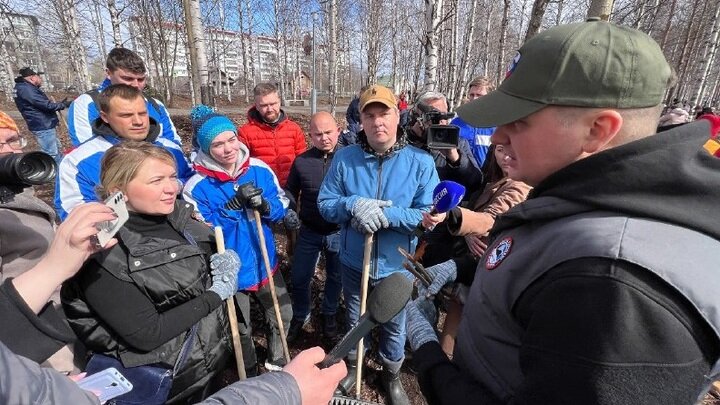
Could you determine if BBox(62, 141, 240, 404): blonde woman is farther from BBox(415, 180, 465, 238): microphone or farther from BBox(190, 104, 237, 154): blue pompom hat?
BBox(415, 180, 465, 238): microphone

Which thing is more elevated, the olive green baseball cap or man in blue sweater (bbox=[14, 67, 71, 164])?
the olive green baseball cap

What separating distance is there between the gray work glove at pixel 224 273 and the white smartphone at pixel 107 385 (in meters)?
Answer: 0.84

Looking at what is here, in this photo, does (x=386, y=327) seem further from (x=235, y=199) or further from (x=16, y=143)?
(x=16, y=143)

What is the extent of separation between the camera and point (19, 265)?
5.58 ft

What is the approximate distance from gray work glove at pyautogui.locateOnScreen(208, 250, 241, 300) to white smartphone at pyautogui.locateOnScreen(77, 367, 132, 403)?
843mm

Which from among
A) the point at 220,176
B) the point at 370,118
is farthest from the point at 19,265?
the point at 370,118

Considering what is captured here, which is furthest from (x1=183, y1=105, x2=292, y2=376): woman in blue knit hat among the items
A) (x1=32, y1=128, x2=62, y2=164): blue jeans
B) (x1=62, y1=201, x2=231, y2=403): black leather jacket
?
(x1=32, y1=128, x2=62, y2=164): blue jeans

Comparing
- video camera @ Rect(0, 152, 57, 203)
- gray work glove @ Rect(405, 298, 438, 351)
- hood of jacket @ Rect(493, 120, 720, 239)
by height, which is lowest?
gray work glove @ Rect(405, 298, 438, 351)

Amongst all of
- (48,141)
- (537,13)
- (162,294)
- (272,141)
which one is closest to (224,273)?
(162,294)

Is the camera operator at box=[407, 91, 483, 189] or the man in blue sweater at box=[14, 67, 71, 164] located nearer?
the camera operator at box=[407, 91, 483, 189]

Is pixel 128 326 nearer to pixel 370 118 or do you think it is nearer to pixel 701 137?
pixel 370 118

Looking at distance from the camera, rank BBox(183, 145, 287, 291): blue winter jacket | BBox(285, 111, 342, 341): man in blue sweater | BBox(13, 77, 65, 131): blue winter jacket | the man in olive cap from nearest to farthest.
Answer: the man in olive cap
BBox(183, 145, 287, 291): blue winter jacket
BBox(285, 111, 342, 341): man in blue sweater
BBox(13, 77, 65, 131): blue winter jacket

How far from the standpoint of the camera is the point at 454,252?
9.90 ft

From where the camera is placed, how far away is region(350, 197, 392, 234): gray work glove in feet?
8.23
